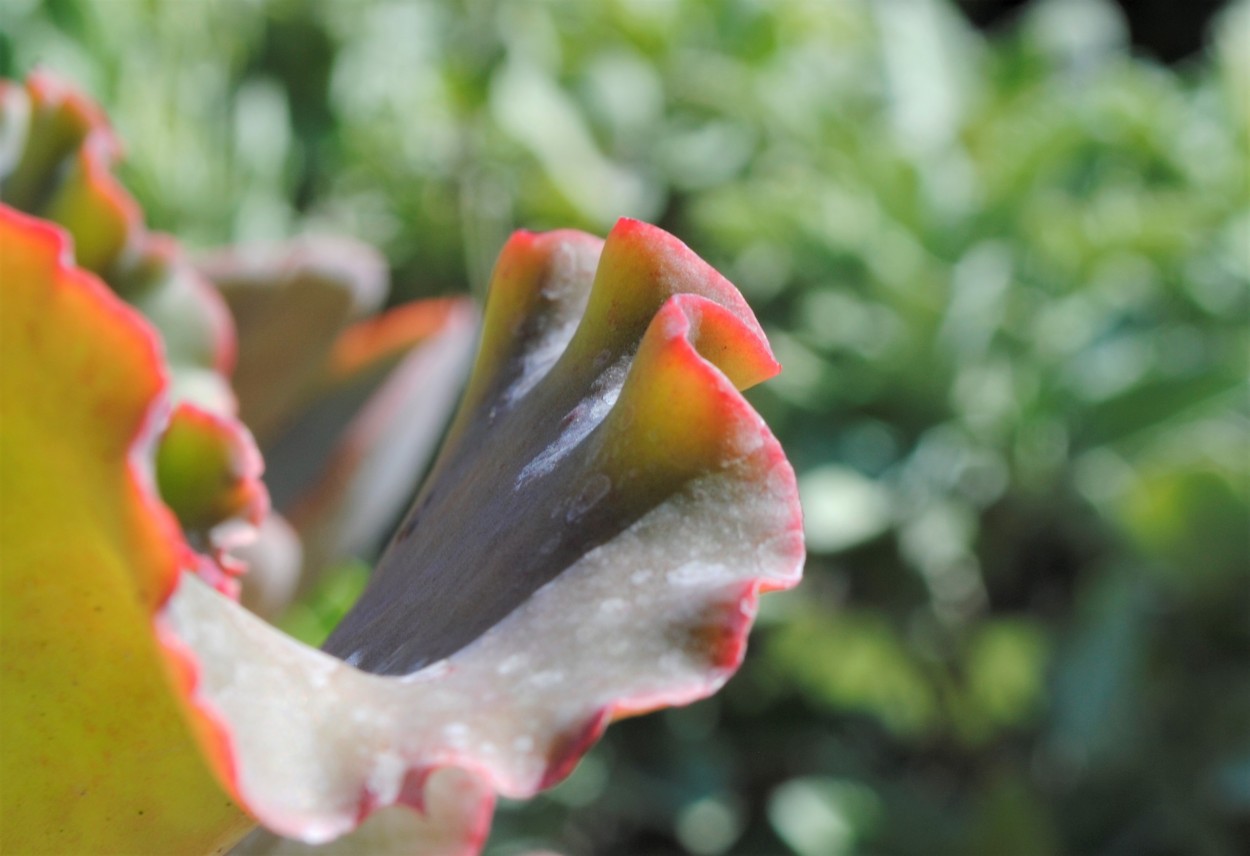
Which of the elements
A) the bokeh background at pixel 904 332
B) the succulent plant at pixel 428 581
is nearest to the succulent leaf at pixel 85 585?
the succulent plant at pixel 428 581

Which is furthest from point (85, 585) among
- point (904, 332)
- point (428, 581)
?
point (904, 332)

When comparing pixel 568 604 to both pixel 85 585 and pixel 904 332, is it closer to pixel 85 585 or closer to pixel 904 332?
pixel 85 585

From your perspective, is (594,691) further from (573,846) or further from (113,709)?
(573,846)

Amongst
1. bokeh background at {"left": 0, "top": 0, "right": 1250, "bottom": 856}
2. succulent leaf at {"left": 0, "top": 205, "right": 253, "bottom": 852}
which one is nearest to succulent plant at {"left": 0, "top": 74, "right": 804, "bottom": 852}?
succulent leaf at {"left": 0, "top": 205, "right": 253, "bottom": 852}

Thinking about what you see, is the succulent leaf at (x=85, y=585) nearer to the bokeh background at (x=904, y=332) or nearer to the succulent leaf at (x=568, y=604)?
the succulent leaf at (x=568, y=604)

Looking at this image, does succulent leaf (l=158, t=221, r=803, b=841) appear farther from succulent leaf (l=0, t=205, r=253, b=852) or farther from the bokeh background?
the bokeh background

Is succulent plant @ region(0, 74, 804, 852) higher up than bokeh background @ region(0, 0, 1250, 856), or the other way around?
succulent plant @ region(0, 74, 804, 852)
